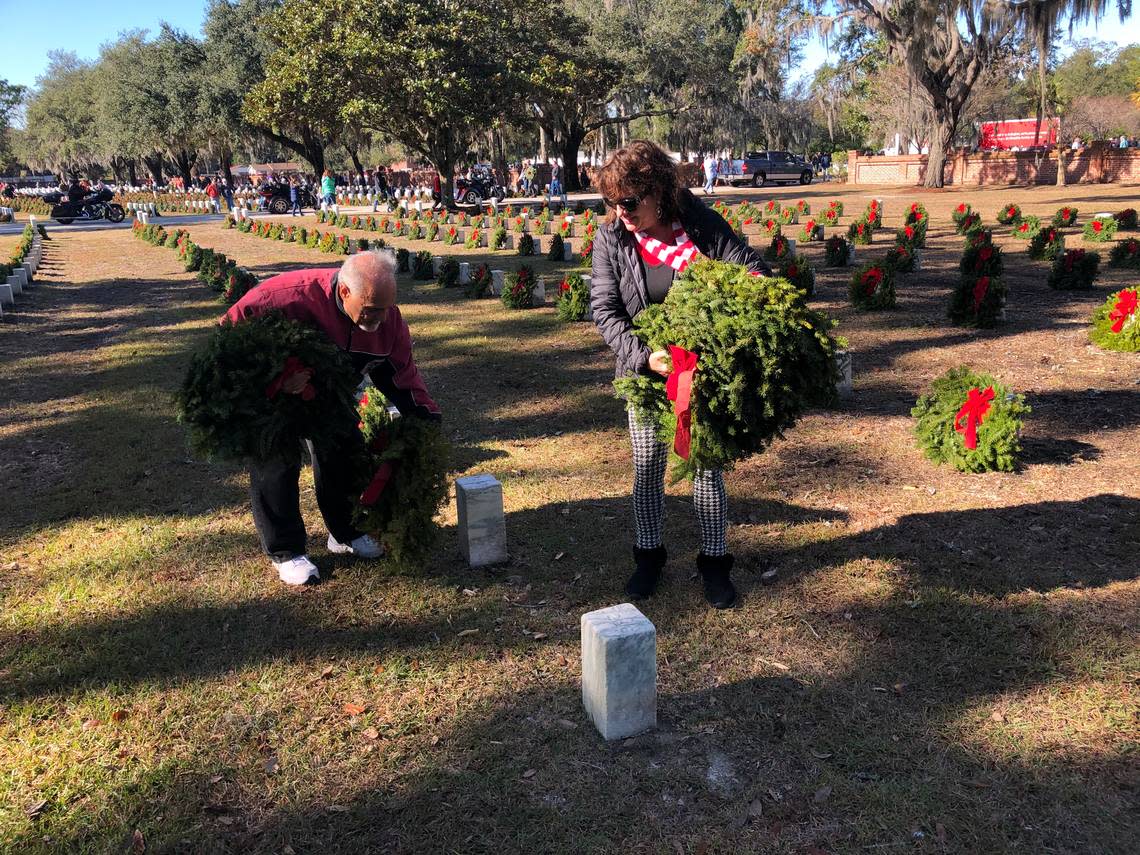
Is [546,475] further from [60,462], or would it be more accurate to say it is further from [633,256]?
[60,462]

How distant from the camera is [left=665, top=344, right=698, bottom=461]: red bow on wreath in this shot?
10.2ft

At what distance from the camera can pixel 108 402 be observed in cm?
777

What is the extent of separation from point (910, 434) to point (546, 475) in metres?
2.77

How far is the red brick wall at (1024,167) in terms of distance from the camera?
3484 cm

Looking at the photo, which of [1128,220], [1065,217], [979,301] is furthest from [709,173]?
[979,301]

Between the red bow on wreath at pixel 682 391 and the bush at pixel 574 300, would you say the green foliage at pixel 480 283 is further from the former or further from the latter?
the red bow on wreath at pixel 682 391

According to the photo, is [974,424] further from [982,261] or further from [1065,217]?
[1065,217]

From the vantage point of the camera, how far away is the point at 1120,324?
7.98m

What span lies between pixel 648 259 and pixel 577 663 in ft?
5.71

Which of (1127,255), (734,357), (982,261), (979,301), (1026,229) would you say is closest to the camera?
(734,357)

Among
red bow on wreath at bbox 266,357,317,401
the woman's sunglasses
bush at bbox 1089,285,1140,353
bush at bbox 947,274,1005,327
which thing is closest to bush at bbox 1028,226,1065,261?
bush at bbox 947,274,1005,327

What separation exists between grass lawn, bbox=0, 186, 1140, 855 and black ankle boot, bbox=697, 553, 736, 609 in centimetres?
7

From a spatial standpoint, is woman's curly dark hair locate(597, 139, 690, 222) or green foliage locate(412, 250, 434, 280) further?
green foliage locate(412, 250, 434, 280)

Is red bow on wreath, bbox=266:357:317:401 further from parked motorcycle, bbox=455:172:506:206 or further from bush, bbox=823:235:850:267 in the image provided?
parked motorcycle, bbox=455:172:506:206
